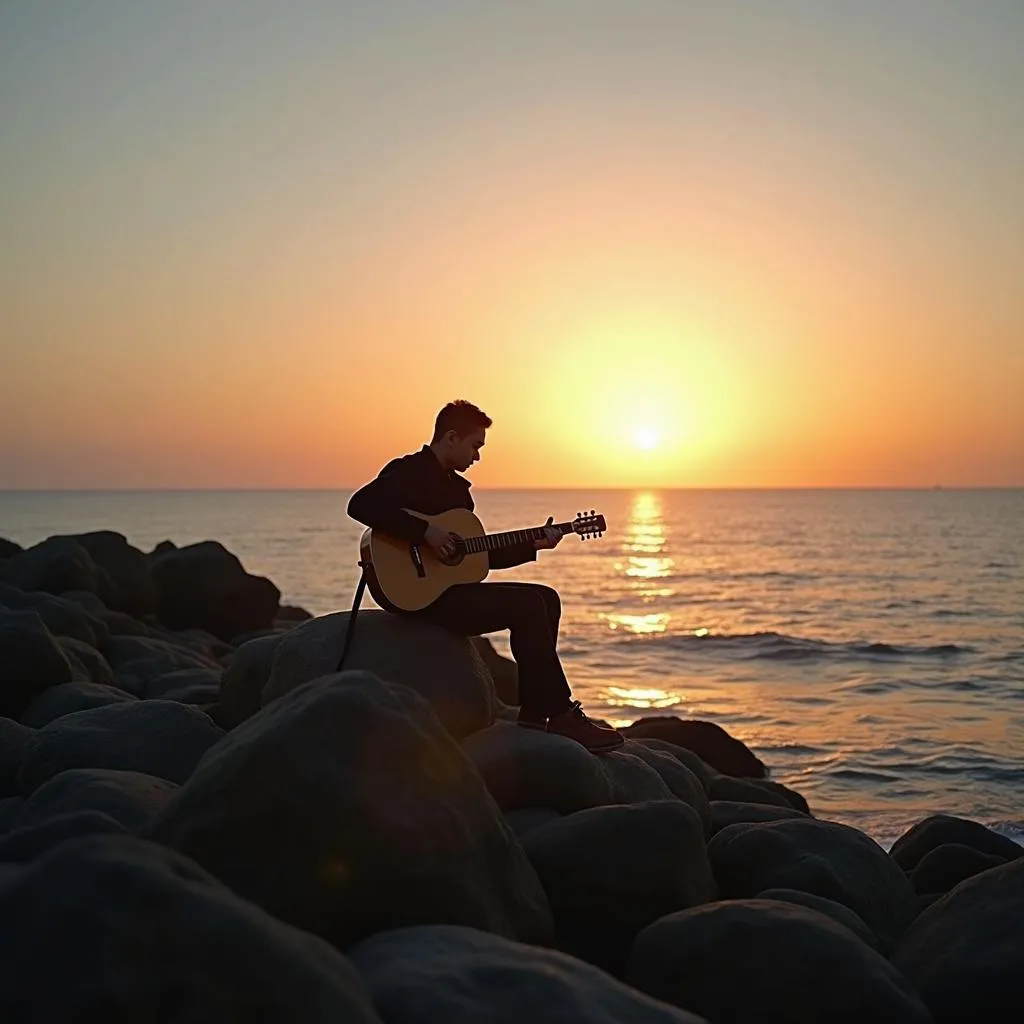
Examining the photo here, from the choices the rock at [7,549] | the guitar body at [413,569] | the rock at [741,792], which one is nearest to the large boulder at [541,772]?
the guitar body at [413,569]

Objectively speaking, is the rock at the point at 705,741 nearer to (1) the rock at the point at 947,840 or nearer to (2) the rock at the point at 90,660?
(1) the rock at the point at 947,840

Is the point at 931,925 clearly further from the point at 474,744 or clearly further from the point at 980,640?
the point at 980,640

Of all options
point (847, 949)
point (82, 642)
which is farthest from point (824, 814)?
point (847, 949)

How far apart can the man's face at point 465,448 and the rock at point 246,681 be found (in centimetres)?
192

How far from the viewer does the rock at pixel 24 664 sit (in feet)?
28.3

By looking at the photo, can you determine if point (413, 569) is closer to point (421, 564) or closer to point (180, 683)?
point (421, 564)

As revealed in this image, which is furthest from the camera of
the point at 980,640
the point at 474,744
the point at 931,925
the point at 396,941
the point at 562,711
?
the point at 980,640

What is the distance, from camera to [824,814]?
12.8m

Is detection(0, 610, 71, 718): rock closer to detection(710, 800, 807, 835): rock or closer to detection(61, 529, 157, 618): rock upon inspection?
detection(710, 800, 807, 835): rock

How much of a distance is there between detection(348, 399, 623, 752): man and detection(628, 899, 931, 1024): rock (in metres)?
2.42

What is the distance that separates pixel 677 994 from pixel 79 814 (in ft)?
7.05

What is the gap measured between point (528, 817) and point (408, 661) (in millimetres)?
1339

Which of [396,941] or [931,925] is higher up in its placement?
[396,941]

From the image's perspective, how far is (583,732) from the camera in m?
6.64
